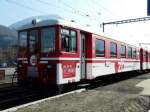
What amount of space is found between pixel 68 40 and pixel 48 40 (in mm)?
895

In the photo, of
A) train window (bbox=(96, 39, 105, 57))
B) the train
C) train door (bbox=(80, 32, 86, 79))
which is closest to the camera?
the train

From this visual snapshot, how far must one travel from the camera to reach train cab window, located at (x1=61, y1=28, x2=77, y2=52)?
42.0 ft

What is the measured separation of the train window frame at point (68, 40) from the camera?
1278cm

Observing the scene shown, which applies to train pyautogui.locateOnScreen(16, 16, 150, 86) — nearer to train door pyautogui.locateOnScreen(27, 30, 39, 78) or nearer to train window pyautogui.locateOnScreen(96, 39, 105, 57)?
train door pyautogui.locateOnScreen(27, 30, 39, 78)

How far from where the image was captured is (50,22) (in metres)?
12.8

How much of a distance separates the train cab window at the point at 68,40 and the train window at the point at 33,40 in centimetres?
129

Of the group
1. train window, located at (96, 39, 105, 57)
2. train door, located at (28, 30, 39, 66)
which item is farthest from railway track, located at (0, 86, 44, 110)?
train window, located at (96, 39, 105, 57)

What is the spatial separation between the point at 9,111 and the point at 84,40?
7325 millimetres

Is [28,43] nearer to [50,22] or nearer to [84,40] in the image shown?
[50,22]

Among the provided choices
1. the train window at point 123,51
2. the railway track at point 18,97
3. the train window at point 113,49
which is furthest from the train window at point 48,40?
the train window at point 123,51

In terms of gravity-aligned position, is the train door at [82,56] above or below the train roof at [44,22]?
below

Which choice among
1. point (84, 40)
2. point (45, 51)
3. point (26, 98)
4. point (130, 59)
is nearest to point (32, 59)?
point (45, 51)

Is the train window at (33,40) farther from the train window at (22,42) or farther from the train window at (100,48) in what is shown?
the train window at (100,48)

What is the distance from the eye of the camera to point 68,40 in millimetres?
13172
